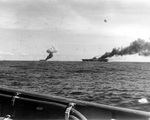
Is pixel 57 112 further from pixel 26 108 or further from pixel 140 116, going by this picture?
pixel 140 116

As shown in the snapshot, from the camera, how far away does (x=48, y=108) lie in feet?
13.7

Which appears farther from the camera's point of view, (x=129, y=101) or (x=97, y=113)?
(x=129, y=101)

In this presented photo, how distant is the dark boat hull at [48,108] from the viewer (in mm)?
3399

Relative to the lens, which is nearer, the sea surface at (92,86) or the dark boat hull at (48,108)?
the dark boat hull at (48,108)

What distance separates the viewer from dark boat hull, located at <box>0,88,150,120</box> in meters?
3.40

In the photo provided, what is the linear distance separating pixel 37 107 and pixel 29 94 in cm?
36

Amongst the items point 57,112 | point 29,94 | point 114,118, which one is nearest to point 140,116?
point 114,118

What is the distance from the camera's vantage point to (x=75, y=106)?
12.9ft

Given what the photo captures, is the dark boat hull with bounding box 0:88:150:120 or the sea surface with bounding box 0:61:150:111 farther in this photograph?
the sea surface with bounding box 0:61:150:111

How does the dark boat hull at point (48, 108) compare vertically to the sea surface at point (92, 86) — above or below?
below

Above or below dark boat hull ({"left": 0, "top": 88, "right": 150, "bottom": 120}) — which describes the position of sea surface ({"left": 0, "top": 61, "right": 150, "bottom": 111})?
above

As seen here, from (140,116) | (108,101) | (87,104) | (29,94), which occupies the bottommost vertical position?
(140,116)

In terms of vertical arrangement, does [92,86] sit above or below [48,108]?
above

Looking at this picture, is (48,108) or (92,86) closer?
(48,108)
